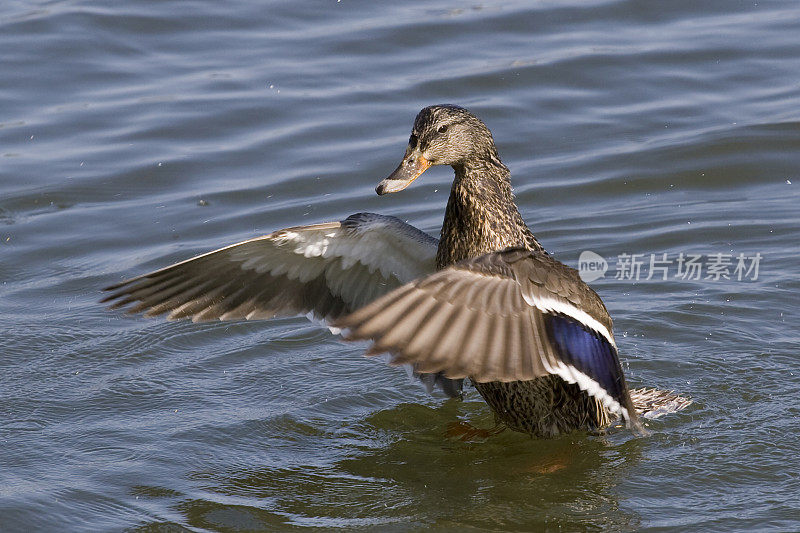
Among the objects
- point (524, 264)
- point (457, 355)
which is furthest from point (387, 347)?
point (524, 264)

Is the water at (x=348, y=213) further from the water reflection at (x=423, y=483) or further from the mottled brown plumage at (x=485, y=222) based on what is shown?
the mottled brown plumage at (x=485, y=222)

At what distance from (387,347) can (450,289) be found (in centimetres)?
42

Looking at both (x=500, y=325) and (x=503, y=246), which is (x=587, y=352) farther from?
(x=503, y=246)

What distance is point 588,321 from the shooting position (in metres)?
4.95

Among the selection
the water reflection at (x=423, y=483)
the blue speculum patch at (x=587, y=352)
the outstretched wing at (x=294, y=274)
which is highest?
the outstretched wing at (x=294, y=274)

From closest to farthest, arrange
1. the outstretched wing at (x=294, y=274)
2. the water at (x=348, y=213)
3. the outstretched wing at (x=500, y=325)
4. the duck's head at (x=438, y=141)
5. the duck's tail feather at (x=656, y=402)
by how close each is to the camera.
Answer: the outstretched wing at (x=500, y=325)
the water at (x=348, y=213)
the duck's head at (x=438, y=141)
the outstretched wing at (x=294, y=274)
the duck's tail feather at (x=656, y=402)

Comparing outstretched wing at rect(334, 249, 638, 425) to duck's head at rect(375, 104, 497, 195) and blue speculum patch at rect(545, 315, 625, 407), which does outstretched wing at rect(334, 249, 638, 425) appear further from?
duck's head at rect(375, 104, 497, 195)

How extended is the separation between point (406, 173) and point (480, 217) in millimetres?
397

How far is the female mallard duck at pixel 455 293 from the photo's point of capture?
4434 millimetres

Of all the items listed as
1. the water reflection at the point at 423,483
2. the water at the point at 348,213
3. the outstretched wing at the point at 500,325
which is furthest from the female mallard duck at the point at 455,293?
the water at the point at 348,213

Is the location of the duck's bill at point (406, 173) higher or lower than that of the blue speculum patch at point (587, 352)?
higher

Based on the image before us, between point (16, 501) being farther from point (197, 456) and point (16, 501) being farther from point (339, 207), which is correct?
point (339, 207)

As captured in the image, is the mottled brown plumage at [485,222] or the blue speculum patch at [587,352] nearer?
the blue speculum patch at [587,352]

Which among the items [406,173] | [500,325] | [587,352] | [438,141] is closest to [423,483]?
[587,352]
